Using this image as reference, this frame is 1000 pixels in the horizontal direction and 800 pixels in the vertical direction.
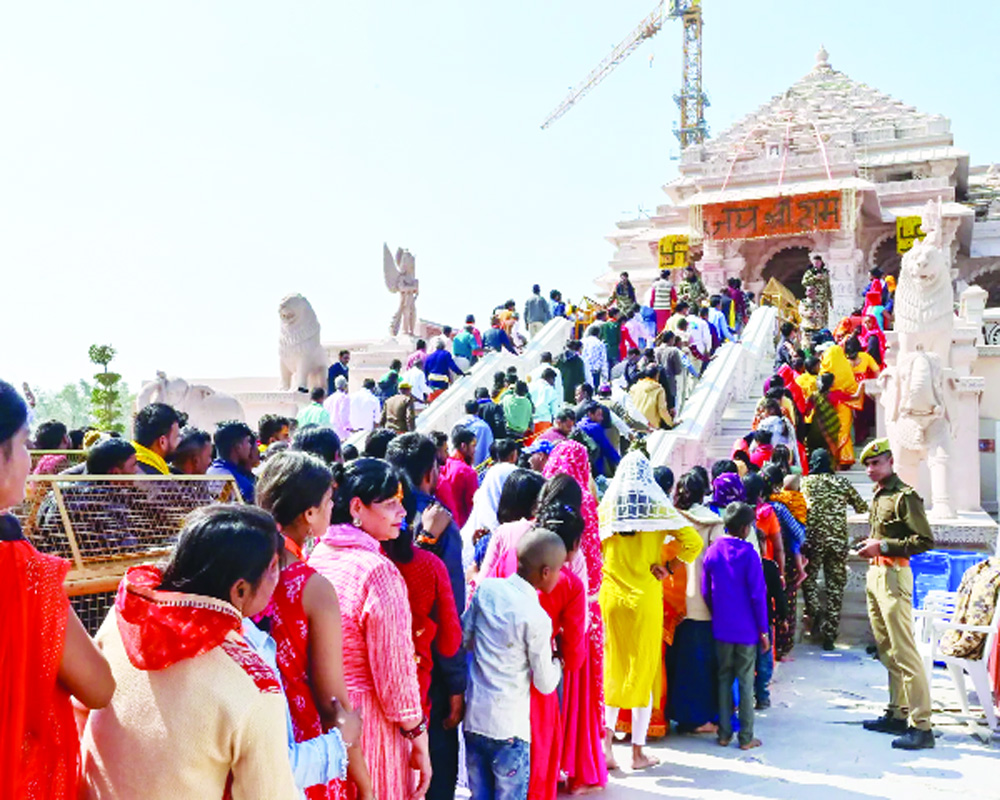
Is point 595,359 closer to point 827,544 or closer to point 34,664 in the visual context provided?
point 827,544

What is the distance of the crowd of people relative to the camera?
1.89 meters

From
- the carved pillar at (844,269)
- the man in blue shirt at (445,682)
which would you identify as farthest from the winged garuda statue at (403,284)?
the man in blue shirt at (445,682)

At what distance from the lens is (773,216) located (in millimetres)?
24422

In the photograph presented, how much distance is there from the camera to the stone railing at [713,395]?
9828 millimetres

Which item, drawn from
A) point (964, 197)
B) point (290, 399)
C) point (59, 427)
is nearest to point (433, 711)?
point (59, 427)

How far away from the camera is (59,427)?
6.39m

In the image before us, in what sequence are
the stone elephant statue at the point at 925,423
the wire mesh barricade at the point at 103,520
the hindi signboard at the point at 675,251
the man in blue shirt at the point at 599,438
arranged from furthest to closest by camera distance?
the hindi signboard at the point at 675,251, the stone elephant statue at the point at 925,423, the man in blue shirt at the point at 599,438, the wire mesh barricade at the point at 103,520

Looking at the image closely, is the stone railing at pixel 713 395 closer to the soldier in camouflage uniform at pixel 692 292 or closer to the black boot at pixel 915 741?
the soldier in camouflage uniform at pixel 692 292

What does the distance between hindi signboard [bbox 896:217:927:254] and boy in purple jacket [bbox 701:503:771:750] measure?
21.9 meters

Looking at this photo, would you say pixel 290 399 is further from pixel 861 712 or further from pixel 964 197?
pixel 964 197

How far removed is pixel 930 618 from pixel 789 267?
23210 mm

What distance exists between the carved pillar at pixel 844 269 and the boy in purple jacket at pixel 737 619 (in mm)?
20182

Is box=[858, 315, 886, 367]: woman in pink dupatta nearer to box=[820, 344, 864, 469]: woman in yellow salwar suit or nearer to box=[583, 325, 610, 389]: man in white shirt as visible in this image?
box=[820, 344, 864, 469]: woman in yellow salwar suit

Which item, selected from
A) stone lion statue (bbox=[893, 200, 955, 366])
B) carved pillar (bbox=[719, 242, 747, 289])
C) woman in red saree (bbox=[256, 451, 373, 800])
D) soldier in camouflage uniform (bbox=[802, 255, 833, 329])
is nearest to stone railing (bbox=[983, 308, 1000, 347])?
soldier in camouflage uniform (bbox=[802, 255, 833, 329])
